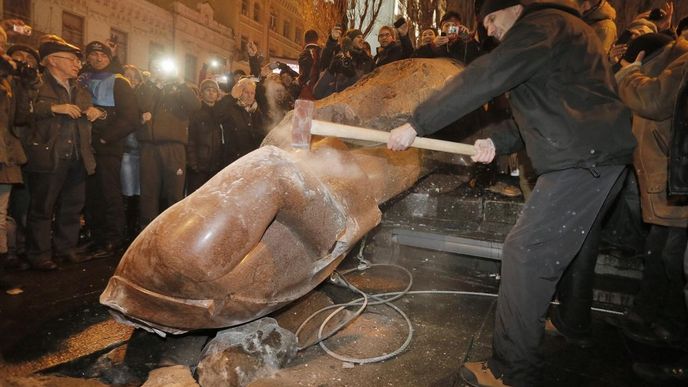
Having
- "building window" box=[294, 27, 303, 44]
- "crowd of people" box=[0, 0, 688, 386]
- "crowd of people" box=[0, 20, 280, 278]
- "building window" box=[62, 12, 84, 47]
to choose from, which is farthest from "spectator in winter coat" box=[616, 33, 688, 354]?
"building window" box=[294, 27, 303, 44]

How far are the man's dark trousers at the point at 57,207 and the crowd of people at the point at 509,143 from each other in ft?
0.04

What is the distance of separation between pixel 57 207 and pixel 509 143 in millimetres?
4540

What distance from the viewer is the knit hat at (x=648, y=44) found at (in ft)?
10.2

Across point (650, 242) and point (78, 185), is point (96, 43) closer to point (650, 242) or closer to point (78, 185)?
point (78, 185)

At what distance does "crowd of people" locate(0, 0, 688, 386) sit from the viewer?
218 cm

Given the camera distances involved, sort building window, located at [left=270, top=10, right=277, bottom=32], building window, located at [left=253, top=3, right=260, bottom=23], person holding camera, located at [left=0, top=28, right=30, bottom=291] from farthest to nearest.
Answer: building window, located at [left=270, top=10, right=277, bottom=32] < building window, located at [left=253, top=3, right=260, bottom=23] < person holding camera, located at [left=0, top=28, right=30, bottom=291]

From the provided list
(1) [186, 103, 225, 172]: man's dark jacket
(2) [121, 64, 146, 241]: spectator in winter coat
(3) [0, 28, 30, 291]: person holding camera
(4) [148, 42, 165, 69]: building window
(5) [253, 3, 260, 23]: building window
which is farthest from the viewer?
(5) [253, 3, 260, 23]: building window

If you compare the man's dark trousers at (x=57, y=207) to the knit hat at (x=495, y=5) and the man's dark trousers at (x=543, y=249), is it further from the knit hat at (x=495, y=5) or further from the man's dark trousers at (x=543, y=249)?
the man's dark trousers at (x=543, y=249)

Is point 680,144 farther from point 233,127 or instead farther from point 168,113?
point 168,113

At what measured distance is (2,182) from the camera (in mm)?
3852

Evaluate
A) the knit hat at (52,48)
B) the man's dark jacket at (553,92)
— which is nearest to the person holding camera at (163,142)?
the knit hat at (52,48)

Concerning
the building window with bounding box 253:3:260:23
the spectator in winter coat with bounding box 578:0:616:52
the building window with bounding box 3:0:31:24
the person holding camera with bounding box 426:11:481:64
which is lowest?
the person holding camera with bounding box 426:11:481:64

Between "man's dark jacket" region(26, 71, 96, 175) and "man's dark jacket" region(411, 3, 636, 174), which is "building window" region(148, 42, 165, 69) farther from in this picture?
"man's dark jacket" region(411, 3, 636, 174)

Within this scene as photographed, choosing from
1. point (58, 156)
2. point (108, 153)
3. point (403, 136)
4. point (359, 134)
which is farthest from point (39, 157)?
point (403, 136)
